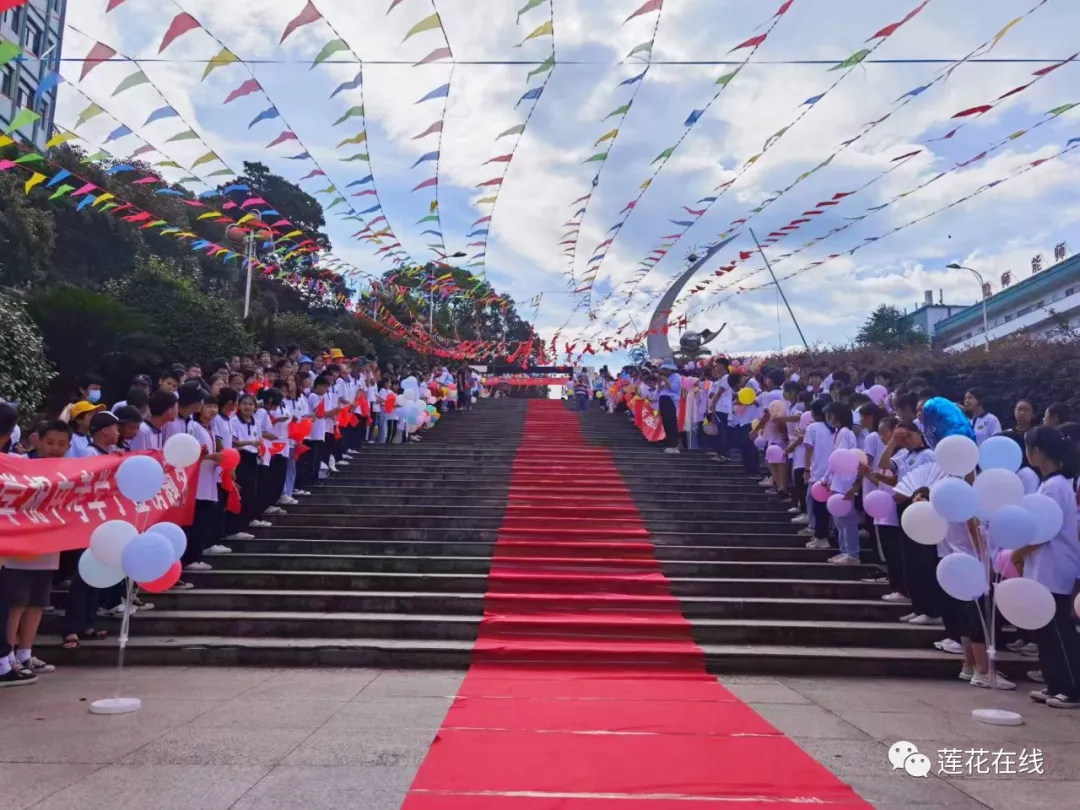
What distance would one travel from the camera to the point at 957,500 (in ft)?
14.2

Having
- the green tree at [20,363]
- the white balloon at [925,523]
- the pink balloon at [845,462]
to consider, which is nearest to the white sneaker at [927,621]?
the pink balloon at [845,462]

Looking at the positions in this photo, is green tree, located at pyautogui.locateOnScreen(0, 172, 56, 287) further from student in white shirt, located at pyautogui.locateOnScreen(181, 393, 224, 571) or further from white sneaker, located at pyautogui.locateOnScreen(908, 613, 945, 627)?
white sneaker, located at pyautogui.locateOnScreen(908, 613, 945, 627)

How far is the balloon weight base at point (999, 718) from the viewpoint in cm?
407

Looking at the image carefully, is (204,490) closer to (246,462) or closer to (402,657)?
(246,462)

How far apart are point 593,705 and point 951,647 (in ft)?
9.88

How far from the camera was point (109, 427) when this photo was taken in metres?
5.71

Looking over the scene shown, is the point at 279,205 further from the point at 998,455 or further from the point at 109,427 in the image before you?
the point at 998,455

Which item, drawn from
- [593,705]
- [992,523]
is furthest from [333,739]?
[992,523]

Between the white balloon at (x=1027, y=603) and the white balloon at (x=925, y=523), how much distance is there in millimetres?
606

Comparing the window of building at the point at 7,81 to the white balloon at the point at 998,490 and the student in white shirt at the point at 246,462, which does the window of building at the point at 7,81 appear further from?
the white balloon at the point at 998,490

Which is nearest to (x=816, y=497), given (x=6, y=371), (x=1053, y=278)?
(x=6, y=371)

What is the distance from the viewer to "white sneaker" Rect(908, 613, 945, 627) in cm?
595

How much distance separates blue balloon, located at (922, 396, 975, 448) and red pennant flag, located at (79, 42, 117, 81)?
7.26 metres

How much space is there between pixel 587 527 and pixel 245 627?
153 inches
